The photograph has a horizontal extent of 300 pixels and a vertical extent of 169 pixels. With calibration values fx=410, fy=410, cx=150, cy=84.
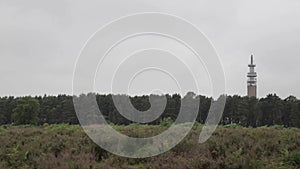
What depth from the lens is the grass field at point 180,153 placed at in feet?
43.0

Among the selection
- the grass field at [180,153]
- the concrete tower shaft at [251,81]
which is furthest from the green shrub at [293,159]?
the concrete tower shaft at [251,81]

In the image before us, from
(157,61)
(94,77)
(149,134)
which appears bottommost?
(149,134)

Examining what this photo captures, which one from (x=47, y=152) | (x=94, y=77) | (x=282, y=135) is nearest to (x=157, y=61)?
(x=94, y=77)

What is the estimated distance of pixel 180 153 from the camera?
14375mm

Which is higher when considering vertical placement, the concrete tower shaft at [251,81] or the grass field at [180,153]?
the concrete tower shaft at [251,81]

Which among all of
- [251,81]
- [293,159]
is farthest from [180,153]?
[251,81]

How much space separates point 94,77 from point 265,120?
147 feet

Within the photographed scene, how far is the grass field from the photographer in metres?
13.1

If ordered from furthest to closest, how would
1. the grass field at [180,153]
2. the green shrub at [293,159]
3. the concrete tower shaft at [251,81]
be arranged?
the concrete tower shaft at [251,81], the green shrub at [293,159], the grass field at [180,153]

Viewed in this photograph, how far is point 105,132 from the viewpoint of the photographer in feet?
52.6

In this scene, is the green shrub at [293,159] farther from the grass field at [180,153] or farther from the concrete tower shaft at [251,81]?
the concrete tower shaft at [251,81]

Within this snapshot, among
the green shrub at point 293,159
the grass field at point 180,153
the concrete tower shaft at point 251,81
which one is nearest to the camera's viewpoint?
the grass field at point 180,153

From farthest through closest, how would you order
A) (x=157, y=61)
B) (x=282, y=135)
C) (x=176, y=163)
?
(x=282, y=135)
(x=176, y=163)
(x=157, y=61)

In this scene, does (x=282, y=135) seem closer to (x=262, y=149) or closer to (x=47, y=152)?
(x=262, y=149)
